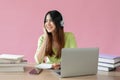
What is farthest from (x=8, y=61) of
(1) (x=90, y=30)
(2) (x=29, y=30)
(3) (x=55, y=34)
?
(1) (x=90, y=30)

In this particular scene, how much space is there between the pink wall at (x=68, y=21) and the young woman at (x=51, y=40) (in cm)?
79

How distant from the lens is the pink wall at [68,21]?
3453mm

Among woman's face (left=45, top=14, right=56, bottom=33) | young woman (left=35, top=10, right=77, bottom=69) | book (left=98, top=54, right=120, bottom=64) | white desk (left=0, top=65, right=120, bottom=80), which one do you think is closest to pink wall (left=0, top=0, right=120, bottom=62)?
young woman (left=35, top=10, right=77, bottom=69)

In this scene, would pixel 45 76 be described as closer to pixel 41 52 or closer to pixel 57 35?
pixel 41 52

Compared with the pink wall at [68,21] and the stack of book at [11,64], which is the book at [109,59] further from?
the pink wall at [68,21]

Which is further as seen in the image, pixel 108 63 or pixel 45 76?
pixel 108 63

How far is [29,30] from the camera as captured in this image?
3.49 meters

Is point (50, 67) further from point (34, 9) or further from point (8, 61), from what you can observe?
point (34, 9)

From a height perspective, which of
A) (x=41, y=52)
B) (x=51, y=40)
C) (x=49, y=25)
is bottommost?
(x=41, y=52)

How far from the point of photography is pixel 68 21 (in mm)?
3488

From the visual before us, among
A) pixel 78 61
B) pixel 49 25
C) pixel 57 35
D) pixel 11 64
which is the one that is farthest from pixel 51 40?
pixel 78 61

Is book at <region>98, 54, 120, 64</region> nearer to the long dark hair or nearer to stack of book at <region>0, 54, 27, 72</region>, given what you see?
the long dark hair

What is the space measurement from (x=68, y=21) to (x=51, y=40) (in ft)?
2.86

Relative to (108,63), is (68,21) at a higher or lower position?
higher
